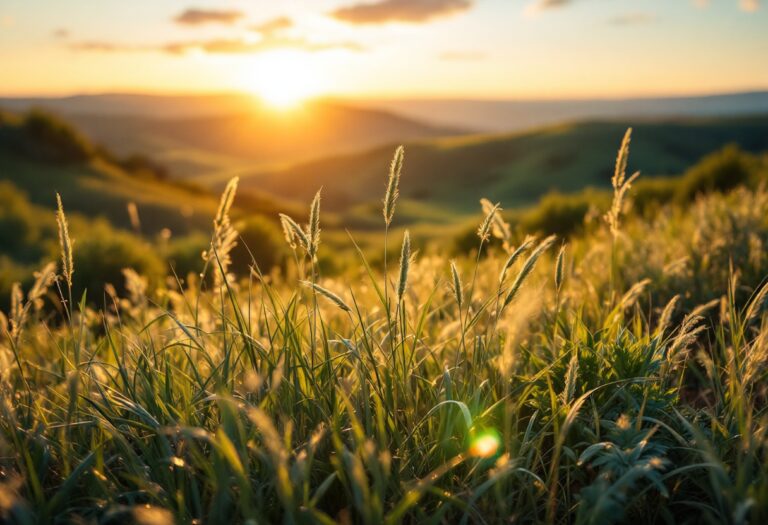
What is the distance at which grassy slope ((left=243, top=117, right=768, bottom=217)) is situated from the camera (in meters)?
71.2

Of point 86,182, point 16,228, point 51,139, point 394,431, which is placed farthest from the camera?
point 51,139

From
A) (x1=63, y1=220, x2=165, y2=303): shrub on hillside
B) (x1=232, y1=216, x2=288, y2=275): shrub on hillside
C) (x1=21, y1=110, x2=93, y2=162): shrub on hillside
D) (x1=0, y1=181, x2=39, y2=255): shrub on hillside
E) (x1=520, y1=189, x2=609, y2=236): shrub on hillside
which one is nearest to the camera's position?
(x1=63, y1=220, x2=165, y2=303): shrub on hillside

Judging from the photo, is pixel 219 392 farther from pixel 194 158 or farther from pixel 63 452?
pixel 194 158

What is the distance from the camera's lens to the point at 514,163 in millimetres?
85125

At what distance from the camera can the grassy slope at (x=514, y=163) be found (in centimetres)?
7125

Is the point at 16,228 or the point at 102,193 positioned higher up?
the point at 102,193

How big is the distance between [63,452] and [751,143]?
342 feet

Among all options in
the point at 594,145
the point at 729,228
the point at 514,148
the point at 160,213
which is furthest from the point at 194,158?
the point at 729,228

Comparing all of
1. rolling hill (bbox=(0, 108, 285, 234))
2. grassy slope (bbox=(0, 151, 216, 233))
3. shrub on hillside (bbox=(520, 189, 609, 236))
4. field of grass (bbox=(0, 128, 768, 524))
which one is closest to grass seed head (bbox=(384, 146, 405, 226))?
field of grass (bbox=(0, 128, 768, 524))

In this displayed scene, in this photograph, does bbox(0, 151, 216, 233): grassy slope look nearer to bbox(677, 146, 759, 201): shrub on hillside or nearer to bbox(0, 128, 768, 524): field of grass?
bbox(677, 146, 759, 201): shrub on hillside

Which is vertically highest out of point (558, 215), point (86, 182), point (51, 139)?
point (51, 139)

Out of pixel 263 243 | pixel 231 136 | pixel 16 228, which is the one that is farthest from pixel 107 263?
pixel 231 136

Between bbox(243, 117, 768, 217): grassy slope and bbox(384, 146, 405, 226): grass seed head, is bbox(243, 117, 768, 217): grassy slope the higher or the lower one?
the lower one

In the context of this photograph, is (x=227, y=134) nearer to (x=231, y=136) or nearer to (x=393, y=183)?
(x=231, y=136)
